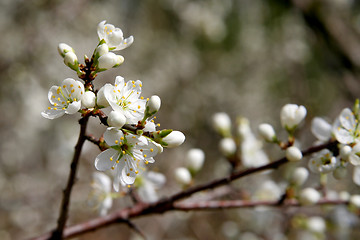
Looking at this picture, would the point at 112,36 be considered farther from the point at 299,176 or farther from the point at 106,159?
the point at 299,176

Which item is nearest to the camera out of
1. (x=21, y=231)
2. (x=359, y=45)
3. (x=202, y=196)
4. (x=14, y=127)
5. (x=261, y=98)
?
(x=202, y=196)

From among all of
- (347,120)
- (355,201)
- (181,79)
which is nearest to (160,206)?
(347,120)

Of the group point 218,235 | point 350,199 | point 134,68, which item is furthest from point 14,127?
point 350,199

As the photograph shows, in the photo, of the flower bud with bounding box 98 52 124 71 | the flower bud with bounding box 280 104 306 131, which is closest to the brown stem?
the flower bud with bounding box 98 52 124 71

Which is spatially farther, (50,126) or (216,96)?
(216,96)

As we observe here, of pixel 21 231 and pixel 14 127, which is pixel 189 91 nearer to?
pixel 14 127

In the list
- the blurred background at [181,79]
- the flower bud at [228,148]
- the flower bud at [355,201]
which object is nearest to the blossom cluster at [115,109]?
the flower bud at [228,148]

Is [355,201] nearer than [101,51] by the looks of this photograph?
No

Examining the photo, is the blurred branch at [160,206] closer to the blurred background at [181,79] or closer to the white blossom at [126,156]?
the white blossom at [126,156]
